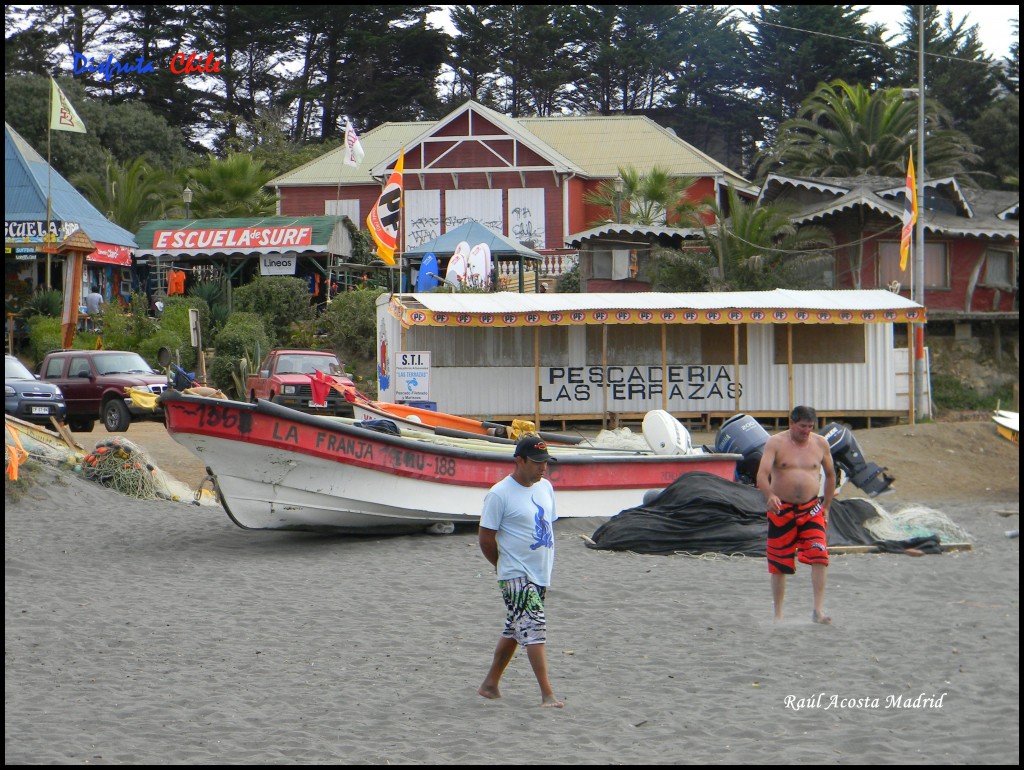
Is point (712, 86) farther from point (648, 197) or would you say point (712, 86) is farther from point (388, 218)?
point (388, 218)

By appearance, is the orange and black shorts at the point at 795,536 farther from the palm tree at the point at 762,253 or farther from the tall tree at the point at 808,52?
the tall tree at the point at 808,52

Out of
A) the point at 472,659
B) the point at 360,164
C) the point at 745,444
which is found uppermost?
the point at 360,164

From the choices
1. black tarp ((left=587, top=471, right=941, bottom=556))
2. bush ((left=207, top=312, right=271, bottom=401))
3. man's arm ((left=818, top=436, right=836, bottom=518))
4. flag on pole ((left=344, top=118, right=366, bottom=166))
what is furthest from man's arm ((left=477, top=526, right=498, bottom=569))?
flag on pole ((left=344, top=118, right=366, bottom=166))

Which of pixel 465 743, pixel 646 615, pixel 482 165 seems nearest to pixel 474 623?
pixel 646 615

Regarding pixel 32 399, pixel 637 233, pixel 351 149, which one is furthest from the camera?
pixel 637 233

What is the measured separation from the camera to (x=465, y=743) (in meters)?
6.22

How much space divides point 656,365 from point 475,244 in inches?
405

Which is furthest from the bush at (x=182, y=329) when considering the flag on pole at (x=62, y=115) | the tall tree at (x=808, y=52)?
the tall tree at (x=808, y=52)

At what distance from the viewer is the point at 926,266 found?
102 feet

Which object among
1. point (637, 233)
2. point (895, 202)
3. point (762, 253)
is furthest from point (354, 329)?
point (895, 202)

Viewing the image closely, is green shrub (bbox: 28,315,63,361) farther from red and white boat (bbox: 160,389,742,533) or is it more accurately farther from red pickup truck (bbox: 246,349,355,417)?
red and white boat (bbox: 160,389,742,533)

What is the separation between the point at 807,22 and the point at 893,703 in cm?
5562

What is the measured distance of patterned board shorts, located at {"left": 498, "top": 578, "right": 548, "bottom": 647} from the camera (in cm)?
670

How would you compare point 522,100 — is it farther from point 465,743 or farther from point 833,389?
point 465,743
